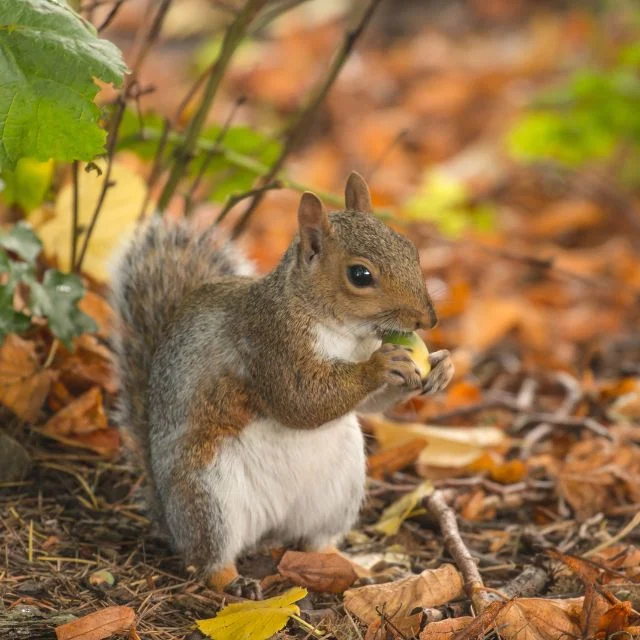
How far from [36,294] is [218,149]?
81 cm

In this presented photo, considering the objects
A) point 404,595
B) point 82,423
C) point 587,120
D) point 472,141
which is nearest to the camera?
point 404,595

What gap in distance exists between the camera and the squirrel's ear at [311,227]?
2371mm

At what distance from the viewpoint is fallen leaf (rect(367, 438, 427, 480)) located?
10.2 ft

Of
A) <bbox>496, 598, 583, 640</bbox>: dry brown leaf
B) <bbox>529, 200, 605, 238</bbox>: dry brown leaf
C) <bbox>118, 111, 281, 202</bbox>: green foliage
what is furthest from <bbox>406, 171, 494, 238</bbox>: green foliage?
<bbox>496, 598, 583, 640</bbox>: dry brown leaf

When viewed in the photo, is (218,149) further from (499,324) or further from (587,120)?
(587,120)

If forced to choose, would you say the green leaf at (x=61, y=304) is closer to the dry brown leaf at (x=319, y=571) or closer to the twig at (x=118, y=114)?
the twig at (x=118, y=114)

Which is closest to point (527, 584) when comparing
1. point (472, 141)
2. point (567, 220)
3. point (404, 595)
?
point (404, 595)

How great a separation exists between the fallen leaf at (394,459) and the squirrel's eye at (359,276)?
0.90m

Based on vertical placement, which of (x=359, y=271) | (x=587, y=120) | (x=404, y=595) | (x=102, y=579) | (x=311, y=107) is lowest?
(x=102, y=579)

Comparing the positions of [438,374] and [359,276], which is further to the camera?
[438,374]

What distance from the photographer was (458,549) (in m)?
2.57

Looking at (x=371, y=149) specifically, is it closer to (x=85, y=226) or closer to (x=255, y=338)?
(x=85, y=226)

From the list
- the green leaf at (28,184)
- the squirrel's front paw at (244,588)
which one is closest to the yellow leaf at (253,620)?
the squirrel's front paw at (244,588)

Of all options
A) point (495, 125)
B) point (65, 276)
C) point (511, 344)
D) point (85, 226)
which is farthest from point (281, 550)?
point (495, 125)
